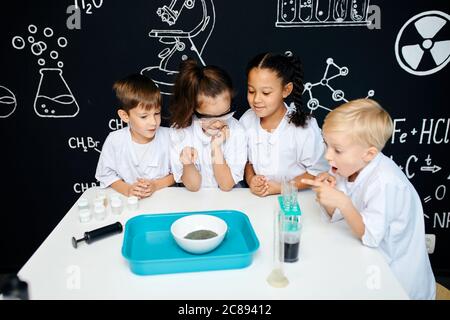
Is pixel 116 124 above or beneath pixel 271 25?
beneath

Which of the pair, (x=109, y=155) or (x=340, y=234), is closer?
(x=340, y=234)

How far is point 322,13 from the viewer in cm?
163

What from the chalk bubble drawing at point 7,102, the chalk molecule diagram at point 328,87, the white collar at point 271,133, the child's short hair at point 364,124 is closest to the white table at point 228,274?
the child's short hair at point 364,124

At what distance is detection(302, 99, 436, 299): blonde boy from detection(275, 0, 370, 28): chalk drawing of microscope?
656 millimetres

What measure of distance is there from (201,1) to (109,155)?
774 millimetres

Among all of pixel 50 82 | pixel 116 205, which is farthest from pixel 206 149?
pixel 50 82

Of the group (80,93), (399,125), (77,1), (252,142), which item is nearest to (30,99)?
(80,93)

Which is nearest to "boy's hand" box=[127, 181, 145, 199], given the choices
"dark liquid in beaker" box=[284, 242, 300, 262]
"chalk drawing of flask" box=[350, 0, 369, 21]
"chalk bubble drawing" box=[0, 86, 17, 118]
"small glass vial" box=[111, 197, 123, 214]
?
"small glass vial" box=[111, 197, 123, 214]

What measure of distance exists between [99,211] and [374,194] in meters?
0.84

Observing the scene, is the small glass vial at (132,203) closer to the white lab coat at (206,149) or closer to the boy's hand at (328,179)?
the white lab coat at (206,149)

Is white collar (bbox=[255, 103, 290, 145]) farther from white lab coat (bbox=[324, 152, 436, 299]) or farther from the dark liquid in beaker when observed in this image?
the dark liquid in beaker

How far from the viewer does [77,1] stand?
63.7 inches
